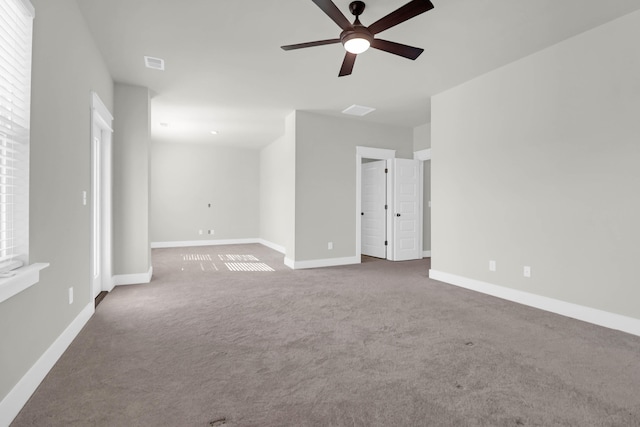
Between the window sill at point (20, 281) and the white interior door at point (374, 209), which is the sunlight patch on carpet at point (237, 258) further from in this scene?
the window sill at point (20, 281)

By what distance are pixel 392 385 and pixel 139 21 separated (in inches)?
147

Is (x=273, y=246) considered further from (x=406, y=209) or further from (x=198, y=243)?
(x=406, y=209)

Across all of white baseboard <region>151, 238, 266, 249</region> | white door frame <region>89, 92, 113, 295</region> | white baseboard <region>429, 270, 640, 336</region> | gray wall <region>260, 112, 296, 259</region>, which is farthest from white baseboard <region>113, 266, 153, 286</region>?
white baseboard <region>429, 270, 640, 336</region>

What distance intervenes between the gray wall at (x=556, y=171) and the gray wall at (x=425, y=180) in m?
2.02

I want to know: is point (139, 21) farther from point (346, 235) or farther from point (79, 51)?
point (346, 235)

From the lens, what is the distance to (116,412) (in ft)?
5.71

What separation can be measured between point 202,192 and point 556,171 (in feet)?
26.5

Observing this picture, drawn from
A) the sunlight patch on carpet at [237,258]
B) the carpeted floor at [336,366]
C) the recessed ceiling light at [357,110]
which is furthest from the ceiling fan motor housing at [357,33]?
the sunlight patch on carpet at [237,258]

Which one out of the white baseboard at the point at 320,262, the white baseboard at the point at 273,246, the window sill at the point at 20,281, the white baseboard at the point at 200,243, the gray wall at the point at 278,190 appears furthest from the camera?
the white baseboard at the point at 200,243

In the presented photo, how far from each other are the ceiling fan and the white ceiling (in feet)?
0.91

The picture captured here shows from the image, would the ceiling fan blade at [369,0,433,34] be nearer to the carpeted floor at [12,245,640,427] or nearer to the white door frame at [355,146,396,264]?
the carpeted floor at [12,245,640,427]

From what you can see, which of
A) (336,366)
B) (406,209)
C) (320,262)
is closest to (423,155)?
(406,209)

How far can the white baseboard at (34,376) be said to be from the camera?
1.64m

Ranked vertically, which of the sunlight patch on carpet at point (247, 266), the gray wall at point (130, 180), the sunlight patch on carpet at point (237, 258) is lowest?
the sunlight patch on carpet at point (247, 266)
